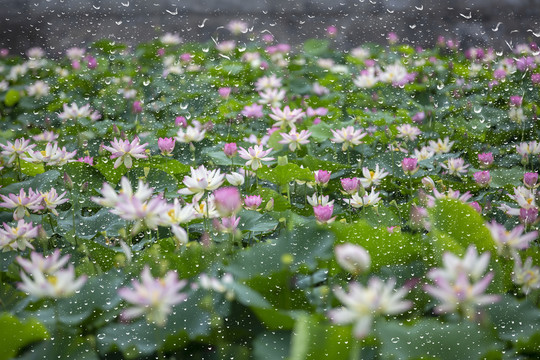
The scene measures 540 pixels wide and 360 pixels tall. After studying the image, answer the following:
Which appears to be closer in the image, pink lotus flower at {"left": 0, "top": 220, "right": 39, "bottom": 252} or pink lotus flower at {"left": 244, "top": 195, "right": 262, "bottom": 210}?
pink lotus flower at {"left": 0, "top": 220, "right": 39, "bottom": 252}

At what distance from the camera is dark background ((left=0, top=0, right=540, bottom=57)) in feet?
12.4

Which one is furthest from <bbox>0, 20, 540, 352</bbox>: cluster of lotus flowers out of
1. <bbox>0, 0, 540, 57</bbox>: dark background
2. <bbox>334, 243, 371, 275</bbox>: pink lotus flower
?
<bbox>0, 0, 540, 57</bbox>: dark background

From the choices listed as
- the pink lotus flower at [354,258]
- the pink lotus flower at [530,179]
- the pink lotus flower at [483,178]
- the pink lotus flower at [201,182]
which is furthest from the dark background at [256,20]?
the pink lotus flower at [354,258]

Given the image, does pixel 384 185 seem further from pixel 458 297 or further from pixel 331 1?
pixel 331 1

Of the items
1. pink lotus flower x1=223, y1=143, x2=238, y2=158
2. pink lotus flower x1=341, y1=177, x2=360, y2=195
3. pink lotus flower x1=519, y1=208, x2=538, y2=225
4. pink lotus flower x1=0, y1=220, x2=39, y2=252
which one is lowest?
pink lotus flower x1=0, y1=220, x2=39, y2=252

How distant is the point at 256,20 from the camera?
12.9 feet

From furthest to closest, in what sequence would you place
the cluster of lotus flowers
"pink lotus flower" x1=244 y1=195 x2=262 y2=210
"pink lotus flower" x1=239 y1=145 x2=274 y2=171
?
"pink lotus flower" x1=239 y1=145 x2=274 y2=171, "pink lotus flower" x1=244 y1=195 x2=262 y2=210, the cluster of lotus flowers

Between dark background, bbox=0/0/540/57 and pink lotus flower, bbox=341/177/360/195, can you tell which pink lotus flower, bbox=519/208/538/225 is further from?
dark background, bbox=0/0/540/57

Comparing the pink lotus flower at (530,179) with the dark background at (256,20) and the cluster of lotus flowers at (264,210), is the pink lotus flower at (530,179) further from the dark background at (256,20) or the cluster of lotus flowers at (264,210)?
the dark background at (256,20)

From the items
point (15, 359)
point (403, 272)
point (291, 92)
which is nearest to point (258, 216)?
point (403, 272)

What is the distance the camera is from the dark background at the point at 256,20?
3.79 metres

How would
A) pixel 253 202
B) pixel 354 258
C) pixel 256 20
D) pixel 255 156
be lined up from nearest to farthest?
pixel 354 258 → pixel 253 202 → pixel 255 156 → pixel 256 20

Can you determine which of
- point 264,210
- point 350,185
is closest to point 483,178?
point 350,185

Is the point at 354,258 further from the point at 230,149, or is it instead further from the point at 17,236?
the point at 230,149
